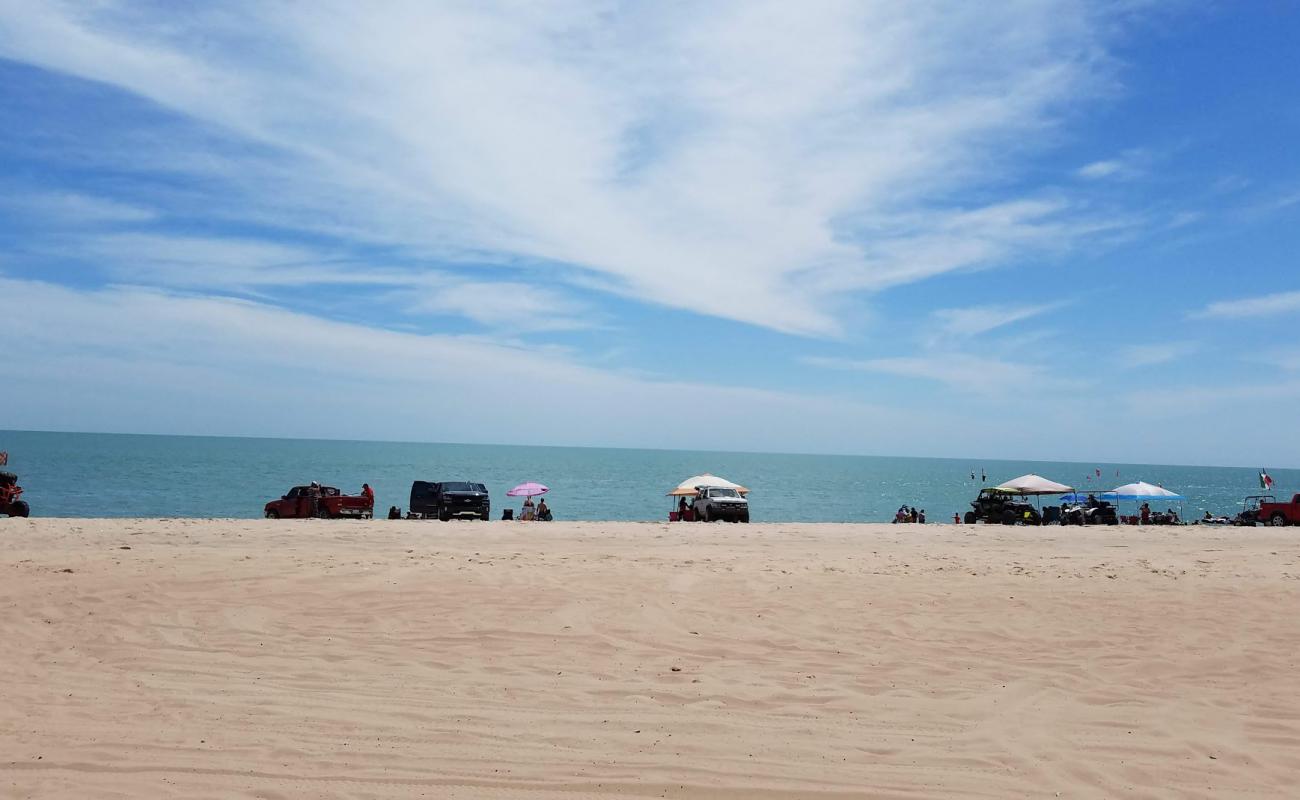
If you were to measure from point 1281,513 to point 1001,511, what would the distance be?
41.6 ft

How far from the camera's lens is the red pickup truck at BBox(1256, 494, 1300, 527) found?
3700cm

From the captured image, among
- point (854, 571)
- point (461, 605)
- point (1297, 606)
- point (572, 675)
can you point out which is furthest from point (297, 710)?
point (1297, 606)

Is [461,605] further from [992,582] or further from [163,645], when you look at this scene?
[992,582]

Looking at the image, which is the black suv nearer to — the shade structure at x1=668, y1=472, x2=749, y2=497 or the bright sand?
the shade structure at x1=668, y1=472, x2=749, y2=497

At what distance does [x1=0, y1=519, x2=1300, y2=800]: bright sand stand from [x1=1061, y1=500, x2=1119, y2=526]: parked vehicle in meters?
24.5

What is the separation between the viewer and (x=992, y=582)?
44.6 feet

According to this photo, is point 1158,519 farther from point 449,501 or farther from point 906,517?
point 449,501

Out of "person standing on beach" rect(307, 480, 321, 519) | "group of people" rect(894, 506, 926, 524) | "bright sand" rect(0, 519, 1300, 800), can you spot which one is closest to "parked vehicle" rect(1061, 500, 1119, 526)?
"group of people" rect(894, 506, 926, 524)

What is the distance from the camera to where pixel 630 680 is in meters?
7.35

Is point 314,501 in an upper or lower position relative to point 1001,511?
lower

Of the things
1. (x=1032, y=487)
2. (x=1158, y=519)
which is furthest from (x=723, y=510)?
(x=1158, y=519)

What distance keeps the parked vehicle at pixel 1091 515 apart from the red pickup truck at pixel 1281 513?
658 centimetres

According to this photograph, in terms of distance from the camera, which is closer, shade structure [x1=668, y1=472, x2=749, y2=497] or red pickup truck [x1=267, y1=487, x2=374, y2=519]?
red pickup truck [x1=267, y1=487, x2=374, y2=519]

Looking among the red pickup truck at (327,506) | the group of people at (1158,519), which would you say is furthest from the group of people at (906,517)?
the red pickup truck at (327,506)
